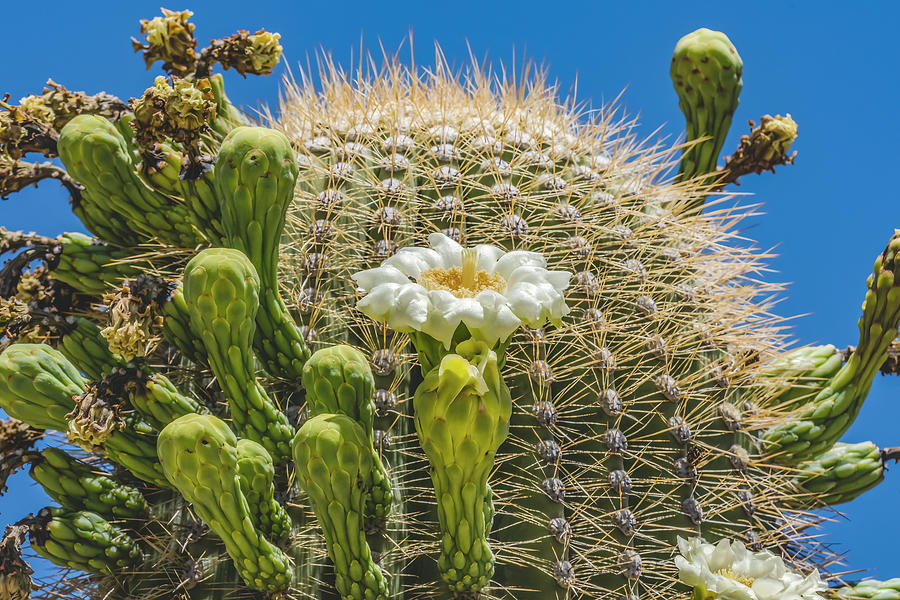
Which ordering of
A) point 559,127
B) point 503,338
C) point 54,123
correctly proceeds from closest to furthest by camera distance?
point 503,338
point 54,123
point 559,127

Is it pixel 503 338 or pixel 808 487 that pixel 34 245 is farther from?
pixel 808 487

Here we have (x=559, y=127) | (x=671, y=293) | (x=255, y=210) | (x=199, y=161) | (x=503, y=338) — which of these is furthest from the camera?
(x=559, y=127)

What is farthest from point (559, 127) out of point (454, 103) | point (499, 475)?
point (499, 475)

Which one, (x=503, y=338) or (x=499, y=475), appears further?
(x=499, y=475)

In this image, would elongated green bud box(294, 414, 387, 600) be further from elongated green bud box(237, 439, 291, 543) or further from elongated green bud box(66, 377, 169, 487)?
elongated green bud box(66, 377, 169, 487)

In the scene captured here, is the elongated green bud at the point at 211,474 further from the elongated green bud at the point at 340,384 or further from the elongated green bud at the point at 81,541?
the elongated green bud at the point at 81,541

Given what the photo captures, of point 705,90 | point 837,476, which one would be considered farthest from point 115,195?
point 837,476
